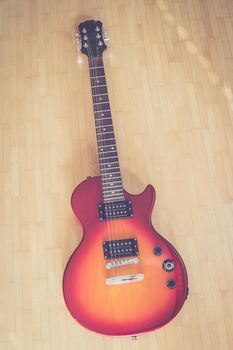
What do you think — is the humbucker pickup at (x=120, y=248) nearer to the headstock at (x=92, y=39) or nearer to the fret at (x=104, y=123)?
the fret at (x=104, y=123)

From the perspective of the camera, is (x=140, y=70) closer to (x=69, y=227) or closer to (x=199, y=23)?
(x=199, y=23)

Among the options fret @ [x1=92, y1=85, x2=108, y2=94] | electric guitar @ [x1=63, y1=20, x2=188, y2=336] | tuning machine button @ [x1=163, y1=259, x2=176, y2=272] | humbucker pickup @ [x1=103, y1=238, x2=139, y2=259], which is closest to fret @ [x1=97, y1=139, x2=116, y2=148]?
electric guitar @ [x1=63, y1=20, x2=188, y2=336]

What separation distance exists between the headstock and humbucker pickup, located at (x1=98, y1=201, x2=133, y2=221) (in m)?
0.76

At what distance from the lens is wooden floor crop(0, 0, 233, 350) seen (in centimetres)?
188

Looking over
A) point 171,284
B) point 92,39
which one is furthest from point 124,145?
point 171,284

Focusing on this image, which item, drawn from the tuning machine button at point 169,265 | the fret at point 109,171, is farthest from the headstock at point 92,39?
the tuning machine button at point 169,265

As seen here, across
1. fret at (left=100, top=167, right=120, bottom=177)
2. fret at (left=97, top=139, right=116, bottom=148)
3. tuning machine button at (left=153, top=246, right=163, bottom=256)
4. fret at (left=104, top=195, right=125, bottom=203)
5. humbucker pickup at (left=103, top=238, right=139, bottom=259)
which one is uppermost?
fret at (left=97, top=139, right=116, bottom=148)

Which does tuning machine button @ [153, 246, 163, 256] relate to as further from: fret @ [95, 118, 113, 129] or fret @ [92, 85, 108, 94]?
fret @ [92, 85, 108, 94]

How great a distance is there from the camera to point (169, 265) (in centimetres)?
171

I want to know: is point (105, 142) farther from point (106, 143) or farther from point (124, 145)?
point (124, 145)

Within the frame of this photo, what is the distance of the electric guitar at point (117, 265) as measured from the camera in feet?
5.52

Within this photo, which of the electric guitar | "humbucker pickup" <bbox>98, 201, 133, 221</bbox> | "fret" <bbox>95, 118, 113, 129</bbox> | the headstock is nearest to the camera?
the electric guitar

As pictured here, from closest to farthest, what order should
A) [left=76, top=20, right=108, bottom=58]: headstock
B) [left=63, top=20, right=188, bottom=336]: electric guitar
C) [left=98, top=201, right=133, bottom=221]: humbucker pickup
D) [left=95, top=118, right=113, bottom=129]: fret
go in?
1. [left=63, top=20, right=188, bottom=336]: electric guitar
2. [left=98, top=201, right=133, bottom=221]: humbucker pickup
3. [left=95, top=118, right=113, bottom=129]: fret
4. [left=76, top=20, right=108, bottom=58]: headstock

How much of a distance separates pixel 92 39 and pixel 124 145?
552mm
